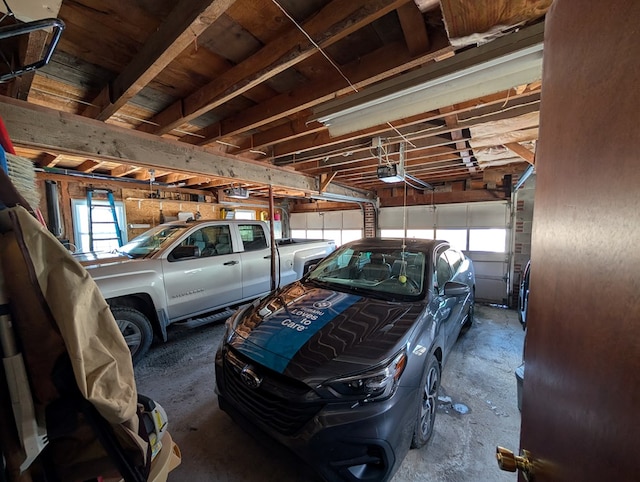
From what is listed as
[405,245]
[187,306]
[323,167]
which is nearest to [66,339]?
[405,245]

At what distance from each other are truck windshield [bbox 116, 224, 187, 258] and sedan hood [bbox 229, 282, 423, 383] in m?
1.93

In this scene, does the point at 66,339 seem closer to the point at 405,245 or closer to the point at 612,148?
the point at 612,148

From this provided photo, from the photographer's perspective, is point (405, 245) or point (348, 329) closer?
point (348, 329)

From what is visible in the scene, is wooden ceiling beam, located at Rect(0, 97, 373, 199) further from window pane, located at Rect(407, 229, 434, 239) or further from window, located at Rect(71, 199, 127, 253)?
window pane, located at Rect(407, 229, 434, 239)

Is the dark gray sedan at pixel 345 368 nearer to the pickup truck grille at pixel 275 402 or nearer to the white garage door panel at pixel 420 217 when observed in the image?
the pickup truck grille at pixel 275 402

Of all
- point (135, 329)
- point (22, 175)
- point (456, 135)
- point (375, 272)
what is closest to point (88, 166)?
point (135, 329)

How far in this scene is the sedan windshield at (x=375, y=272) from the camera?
2.31 meters

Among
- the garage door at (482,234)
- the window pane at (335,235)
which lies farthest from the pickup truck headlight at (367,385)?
the window pane at (335,235)

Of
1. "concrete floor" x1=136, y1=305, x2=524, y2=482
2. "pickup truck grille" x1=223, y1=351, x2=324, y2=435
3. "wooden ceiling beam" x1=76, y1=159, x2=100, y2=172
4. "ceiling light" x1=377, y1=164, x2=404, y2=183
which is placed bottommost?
"concrete floor" x1=136, y1=305, x2=524, y2=482

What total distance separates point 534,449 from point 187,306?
3.55m

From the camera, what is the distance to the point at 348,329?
1788 mm

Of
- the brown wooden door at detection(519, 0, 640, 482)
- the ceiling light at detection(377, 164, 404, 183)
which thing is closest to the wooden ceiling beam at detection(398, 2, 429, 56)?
the brown wooden door at detection(519, 0, 640, 482)

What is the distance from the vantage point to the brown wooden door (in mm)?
437

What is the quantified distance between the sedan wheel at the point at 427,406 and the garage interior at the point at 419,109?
0.22 metres
